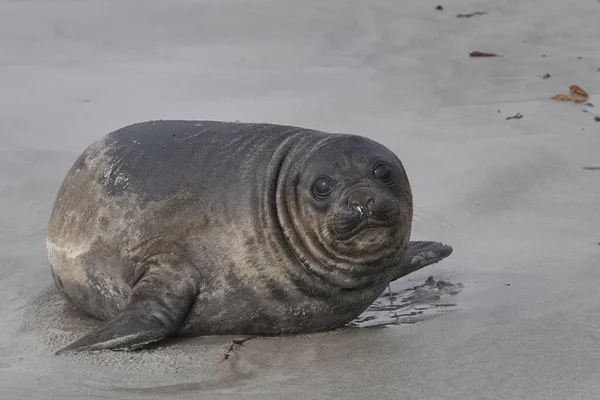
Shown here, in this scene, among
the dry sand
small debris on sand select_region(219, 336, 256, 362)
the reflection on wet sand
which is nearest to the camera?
the dry sand

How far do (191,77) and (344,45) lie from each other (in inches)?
63.3

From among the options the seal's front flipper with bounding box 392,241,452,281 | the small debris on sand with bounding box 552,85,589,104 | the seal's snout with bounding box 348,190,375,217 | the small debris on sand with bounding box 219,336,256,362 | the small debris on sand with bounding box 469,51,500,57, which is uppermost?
the small debris on sand with bounding box 469,51,500,57

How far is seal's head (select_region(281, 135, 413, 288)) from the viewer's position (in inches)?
177

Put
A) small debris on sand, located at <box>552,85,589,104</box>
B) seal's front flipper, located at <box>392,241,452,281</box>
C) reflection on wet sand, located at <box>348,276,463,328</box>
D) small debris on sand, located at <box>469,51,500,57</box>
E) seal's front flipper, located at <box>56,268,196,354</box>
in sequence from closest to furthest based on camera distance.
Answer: seal's front flipper, located at <box>56,268,196,354</box> < reflection on wet sand, located at <box>348,276,463,328</box> < seal's front flipper, located at <box>392,241,452,281</box> < small debris on sand, located at <box>552,85,589,104</box> < small debris on sand, located at <box>469,51,500,57</box>

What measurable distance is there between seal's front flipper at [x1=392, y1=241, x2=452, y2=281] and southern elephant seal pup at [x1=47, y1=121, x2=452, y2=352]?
63 cm

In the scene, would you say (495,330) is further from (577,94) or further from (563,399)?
(577,94)

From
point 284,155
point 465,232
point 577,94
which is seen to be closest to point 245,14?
point 577,94

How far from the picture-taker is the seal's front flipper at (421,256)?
5.47 metres

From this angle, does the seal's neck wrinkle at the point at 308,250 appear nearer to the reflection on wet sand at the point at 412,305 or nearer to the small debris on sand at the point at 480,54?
the reflection on wet sand at the point at 412,305

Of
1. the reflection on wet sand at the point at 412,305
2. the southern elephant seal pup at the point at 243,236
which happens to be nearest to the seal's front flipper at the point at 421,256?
the reflection on wet sand at the point at 412,305

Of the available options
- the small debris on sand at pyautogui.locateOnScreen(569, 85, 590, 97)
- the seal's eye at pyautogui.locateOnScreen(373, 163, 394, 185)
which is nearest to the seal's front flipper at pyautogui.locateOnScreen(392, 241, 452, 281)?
the seal's eye at pyautogui.locateOnScreen(373, 163, 394, 185)

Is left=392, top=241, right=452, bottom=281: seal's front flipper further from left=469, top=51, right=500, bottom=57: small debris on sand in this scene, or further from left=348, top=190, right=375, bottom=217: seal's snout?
left=469, top=51, right=500, bottom=57: small debris on sand

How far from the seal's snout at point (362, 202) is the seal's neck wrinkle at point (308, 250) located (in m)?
0.29

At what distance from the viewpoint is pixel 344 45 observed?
32.7 ft
